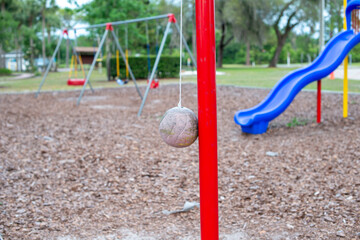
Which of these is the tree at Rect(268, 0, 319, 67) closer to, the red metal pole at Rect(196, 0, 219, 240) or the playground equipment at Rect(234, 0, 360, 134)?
the playground equipment at Rect(234, 0, 360, 134)

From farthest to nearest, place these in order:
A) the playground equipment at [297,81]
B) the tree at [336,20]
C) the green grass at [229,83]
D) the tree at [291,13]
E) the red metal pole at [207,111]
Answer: the tree at [291,13]
the tree at [336,20]
the green grass at [229,83]
the playground equipment at [297,81]
the red metal pole at [207,111]

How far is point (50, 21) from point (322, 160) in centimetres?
4737

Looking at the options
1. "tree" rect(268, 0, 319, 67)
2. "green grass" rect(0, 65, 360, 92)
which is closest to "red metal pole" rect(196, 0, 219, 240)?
"green grass" rect(0, 65, 360, 92)

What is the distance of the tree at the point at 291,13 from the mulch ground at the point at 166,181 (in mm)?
26313

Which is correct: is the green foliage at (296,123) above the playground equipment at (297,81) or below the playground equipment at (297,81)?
below

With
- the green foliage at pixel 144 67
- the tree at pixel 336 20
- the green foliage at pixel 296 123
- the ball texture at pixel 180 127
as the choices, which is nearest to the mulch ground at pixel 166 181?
the green foliage at pixel 296 123

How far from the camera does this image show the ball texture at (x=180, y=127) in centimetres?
196

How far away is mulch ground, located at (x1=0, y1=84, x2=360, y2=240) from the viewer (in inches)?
115

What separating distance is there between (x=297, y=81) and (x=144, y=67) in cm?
1581

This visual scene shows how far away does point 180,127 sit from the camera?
196cm

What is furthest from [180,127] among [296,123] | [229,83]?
[229,83]

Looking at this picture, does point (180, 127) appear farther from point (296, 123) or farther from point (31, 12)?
point (31, 12)

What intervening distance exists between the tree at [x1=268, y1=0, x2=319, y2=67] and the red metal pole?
103 ft

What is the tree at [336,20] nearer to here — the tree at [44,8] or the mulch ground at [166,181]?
the mulch ground at [166,181]
